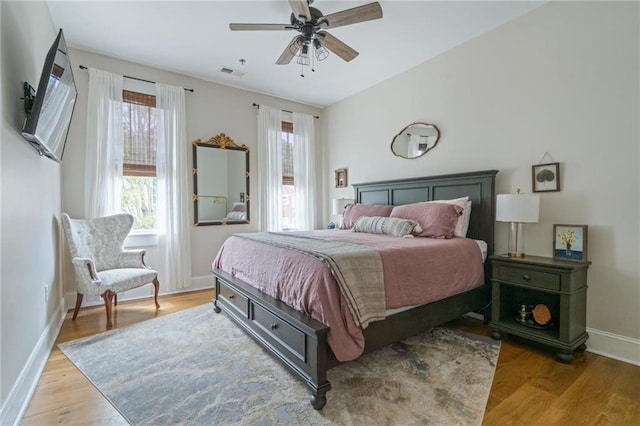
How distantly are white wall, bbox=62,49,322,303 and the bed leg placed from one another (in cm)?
301

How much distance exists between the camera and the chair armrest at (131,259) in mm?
3462

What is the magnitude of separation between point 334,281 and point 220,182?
10.6ft

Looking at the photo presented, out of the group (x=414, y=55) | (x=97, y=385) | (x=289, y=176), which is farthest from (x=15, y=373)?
(x=414, y=55)

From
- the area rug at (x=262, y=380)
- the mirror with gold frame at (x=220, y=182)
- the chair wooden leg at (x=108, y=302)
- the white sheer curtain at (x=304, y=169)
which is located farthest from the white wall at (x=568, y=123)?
the chair wooden leg at (x=108, y=302)

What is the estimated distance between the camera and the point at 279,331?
2127 mm

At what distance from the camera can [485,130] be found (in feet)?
10.6

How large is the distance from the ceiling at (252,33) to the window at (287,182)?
3.24 ft

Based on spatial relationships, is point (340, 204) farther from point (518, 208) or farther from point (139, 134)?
point (139, 134)

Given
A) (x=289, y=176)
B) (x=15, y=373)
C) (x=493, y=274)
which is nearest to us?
(x=15, y=373)

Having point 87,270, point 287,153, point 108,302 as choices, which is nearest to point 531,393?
point 108,302

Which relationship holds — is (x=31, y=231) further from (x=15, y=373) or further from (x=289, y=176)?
(x=289, y=176)

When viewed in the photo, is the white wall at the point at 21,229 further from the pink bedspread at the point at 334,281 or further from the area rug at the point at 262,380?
the pink bedspread at the point at 334,281

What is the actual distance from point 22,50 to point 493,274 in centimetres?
395

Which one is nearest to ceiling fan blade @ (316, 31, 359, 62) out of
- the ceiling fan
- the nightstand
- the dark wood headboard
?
the ceiling fan
